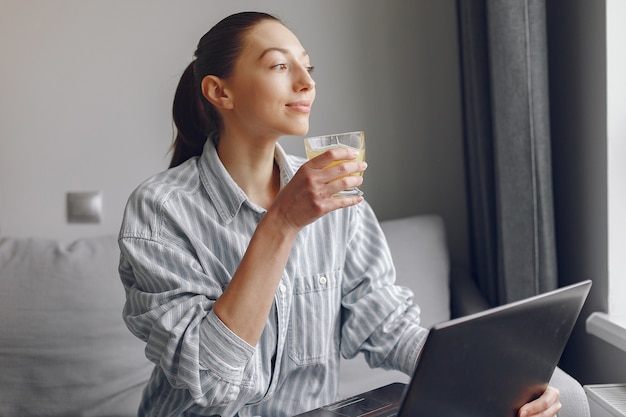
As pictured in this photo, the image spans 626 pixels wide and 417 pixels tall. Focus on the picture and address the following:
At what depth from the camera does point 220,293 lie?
4.35ft

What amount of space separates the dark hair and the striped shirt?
0.09 metres

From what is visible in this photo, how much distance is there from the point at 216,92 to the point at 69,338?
736 millimetres

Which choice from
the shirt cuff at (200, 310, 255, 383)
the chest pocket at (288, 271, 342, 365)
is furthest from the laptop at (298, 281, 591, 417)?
the chest pocket at (288, 271, 342, 365)

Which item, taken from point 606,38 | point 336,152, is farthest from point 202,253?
point 606,38

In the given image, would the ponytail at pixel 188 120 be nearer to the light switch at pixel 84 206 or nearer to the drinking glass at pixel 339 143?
the drinking glass at pixel 339 143

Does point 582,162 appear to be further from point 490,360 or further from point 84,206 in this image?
point 84,206

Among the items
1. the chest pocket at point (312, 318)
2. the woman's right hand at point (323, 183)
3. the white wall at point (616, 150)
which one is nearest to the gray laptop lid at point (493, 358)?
the woman's right hand at point (323, 183)

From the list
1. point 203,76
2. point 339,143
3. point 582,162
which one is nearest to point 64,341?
point 203,76

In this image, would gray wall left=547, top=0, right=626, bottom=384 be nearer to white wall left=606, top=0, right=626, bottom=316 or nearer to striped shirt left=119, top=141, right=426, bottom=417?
white wall left=606, top=0, right=626, bottom=316

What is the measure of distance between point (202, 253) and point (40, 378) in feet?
2.17

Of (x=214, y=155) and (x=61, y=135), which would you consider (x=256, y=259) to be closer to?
(x=214, y=155)

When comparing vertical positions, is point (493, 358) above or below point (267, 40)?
below

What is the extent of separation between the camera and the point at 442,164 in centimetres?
232

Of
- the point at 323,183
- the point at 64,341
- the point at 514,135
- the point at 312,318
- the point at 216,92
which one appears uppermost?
the point at 216,92
